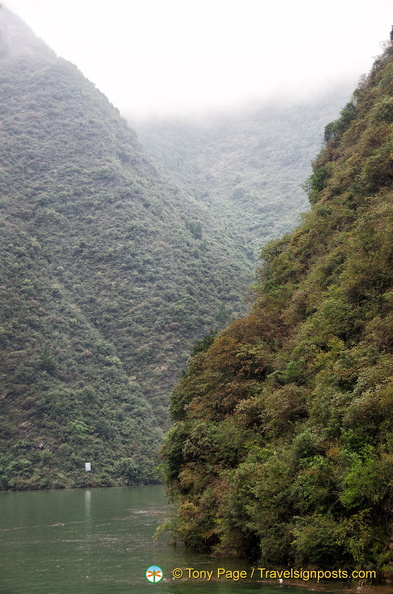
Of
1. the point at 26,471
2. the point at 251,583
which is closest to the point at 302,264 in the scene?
the point at 251,583

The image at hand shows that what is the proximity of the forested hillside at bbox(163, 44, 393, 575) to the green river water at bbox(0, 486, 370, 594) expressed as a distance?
160cm

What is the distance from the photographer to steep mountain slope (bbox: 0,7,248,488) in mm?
95688

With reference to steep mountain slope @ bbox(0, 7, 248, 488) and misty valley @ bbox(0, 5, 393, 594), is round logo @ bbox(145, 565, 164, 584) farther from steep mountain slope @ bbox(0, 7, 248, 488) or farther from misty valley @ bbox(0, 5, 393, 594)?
steep mountain slope @ bbox(0, 7, 248, 488)

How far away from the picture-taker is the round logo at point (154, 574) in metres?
23.0

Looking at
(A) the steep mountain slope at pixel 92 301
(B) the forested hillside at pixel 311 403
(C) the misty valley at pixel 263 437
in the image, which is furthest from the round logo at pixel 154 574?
(A) the steep mountain slope at pixel 92 301

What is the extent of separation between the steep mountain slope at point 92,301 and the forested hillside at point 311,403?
198 feet

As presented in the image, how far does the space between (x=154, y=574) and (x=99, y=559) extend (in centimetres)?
620

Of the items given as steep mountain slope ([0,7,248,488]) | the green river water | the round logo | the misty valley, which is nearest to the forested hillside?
the misty valley

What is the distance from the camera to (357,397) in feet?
69.9

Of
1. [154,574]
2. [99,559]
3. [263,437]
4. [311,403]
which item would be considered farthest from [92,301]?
[154,574]

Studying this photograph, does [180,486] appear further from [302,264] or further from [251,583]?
[302,264]

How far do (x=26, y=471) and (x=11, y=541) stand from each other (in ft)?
184

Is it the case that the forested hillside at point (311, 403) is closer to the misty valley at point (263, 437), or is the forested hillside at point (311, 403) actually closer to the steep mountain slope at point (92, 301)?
the misty valley at point (263, 437)

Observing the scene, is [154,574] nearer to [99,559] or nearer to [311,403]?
[99,559]
